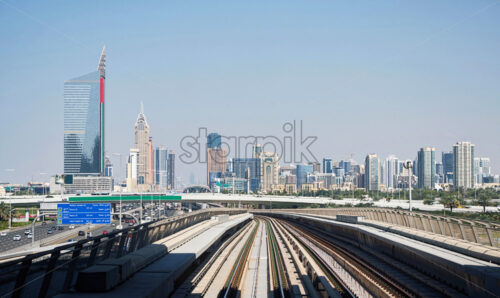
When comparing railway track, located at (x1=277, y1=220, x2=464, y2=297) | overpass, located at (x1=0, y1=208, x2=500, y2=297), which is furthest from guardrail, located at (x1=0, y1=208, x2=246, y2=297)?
railway track, located at (x1=277, y1=220, x2=464, y2=297)

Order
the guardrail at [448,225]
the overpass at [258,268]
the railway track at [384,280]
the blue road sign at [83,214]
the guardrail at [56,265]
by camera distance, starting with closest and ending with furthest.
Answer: the guardrail at [56,265], the overpass at [258,268], the railway track at [384,280], the guardrail at [448,225], the blue road sign at [83,214]

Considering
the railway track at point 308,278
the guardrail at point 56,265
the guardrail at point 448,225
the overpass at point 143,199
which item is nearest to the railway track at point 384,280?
the railway track at point 308,278

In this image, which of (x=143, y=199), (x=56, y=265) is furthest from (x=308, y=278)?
(x=143, y=199)

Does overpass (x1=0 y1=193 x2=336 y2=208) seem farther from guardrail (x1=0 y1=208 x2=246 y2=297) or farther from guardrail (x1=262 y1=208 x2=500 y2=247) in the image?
guardrail (x1=0 y1=208 x2=246 y2=297)

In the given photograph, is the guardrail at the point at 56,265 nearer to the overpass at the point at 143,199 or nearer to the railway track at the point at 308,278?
the railway track at the point at 308,278

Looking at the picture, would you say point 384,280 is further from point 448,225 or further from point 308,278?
point 448,225

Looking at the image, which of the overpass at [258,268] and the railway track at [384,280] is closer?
the overpass at [258,268]
